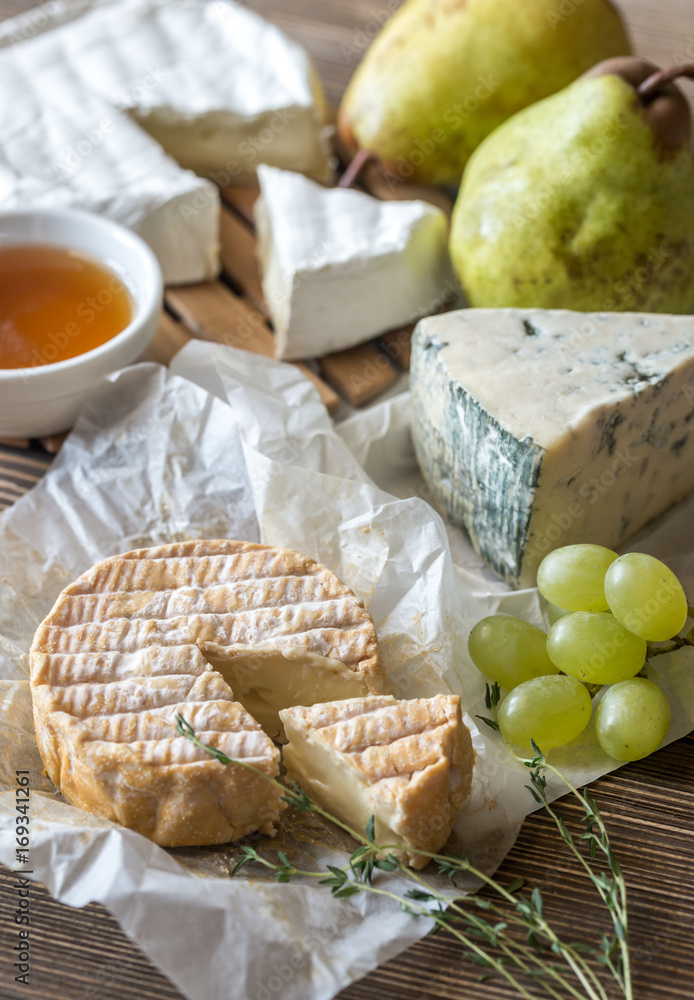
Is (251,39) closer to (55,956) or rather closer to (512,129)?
(512,129)

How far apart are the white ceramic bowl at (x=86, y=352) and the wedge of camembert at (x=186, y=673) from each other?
1.26 feet

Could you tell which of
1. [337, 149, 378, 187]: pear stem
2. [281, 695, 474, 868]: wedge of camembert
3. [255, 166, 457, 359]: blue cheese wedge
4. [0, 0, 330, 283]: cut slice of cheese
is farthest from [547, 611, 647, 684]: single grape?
[337, 149, 378, 187]: pear stem

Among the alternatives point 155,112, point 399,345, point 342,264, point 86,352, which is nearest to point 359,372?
point 399,345

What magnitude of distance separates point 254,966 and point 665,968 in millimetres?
472

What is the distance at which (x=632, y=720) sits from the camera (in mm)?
1271

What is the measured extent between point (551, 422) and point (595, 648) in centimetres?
33

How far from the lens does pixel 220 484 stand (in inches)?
64.2

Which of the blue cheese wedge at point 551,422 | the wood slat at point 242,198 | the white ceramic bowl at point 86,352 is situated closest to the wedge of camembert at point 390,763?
the blue cheese wedge at point 551,422

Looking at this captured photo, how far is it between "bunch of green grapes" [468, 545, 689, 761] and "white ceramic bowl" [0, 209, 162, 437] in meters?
0.78

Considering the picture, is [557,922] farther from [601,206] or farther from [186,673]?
[601,206]

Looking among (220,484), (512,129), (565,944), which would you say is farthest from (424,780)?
(512,129)

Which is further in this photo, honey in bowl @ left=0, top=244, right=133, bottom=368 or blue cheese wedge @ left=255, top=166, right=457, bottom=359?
blue cheese wedge @ left=255, top=166, right=457, bottom=359

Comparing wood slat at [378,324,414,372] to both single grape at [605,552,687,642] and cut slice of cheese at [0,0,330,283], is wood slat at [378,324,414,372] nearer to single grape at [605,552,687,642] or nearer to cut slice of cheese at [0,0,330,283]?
cut slice of cheese at [0,0,330,283]

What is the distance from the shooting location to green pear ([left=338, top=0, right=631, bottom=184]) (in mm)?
2023
